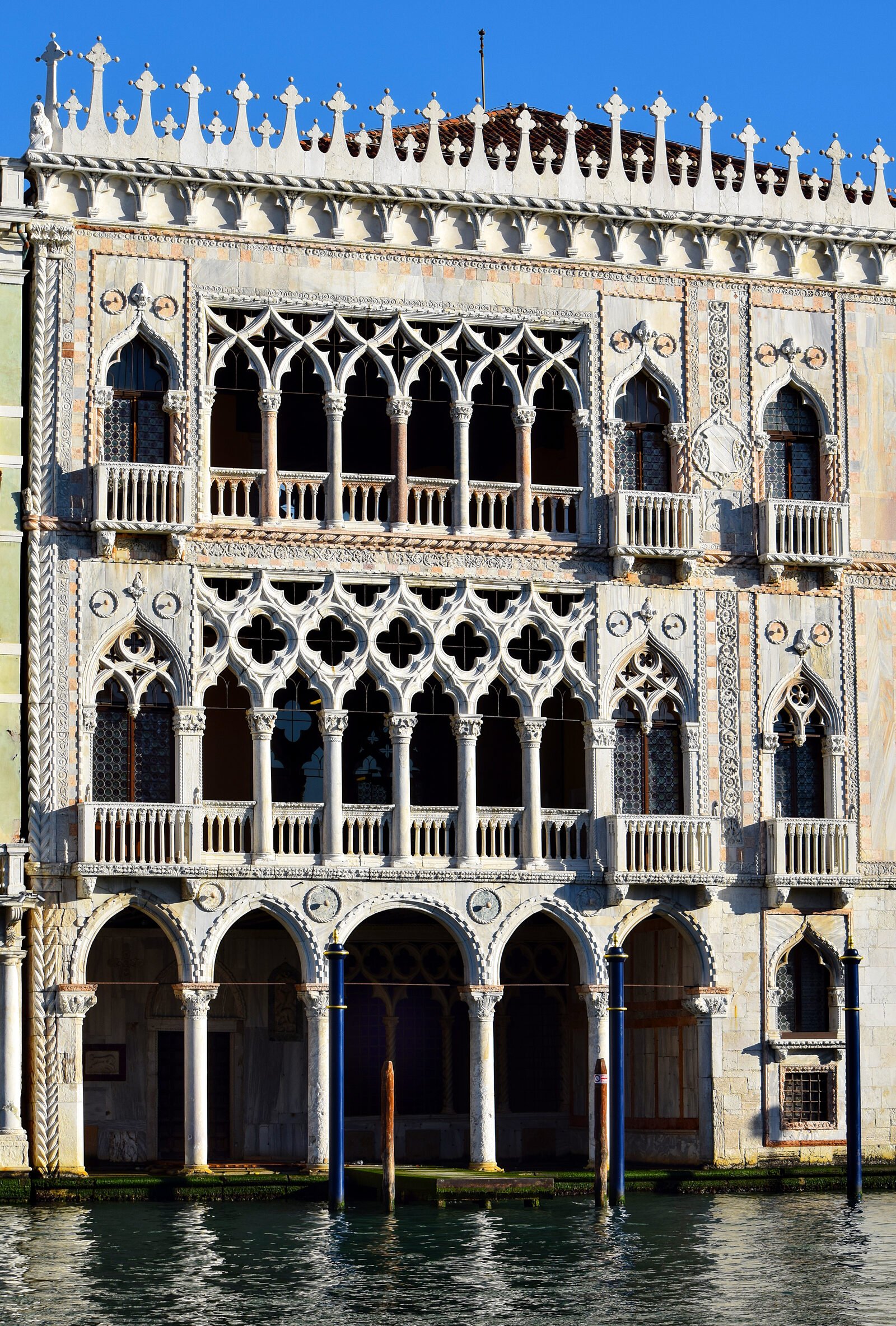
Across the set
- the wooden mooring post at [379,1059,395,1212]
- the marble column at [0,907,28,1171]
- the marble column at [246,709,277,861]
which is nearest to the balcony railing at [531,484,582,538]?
the marble column at [246,709,277,861]

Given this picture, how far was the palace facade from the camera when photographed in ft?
108

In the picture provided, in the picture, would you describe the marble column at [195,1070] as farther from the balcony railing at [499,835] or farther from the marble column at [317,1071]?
the balcony railing at [499,835]

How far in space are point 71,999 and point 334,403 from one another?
836cm

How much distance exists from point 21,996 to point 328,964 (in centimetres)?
381

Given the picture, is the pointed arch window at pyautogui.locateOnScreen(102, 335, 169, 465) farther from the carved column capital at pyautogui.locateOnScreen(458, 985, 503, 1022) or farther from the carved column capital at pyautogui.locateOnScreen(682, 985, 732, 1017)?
the carved column capital at pyautogui.locateOnScreen(682, 985, 732, 1017)

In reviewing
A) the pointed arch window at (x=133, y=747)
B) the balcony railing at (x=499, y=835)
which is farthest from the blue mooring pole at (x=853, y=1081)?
the pointed arch window at (x=133, y=747)

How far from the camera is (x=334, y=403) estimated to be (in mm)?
34062

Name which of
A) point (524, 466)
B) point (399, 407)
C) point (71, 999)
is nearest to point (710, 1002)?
point (524, 466)

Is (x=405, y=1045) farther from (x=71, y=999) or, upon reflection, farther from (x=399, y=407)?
(x=399, y=407)

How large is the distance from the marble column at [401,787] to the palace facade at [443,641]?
74 mm

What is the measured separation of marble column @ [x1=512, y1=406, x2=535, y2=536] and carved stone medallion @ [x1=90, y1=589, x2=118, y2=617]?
5532mm

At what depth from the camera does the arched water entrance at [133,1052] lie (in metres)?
35.4

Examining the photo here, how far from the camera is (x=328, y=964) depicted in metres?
32.8

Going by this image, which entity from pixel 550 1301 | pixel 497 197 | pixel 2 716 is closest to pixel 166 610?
pixel 2 716
